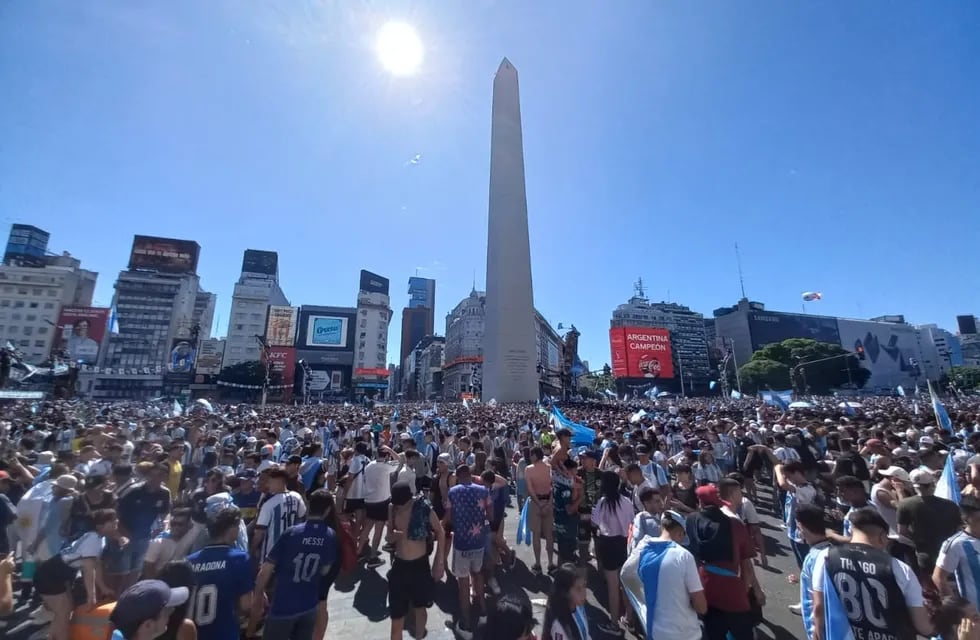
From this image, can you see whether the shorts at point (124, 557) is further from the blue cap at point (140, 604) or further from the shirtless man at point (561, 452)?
the shirtless man at point (561, 452)

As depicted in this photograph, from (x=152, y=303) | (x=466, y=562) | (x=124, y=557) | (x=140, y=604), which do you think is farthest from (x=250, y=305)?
(x=140, y=604)

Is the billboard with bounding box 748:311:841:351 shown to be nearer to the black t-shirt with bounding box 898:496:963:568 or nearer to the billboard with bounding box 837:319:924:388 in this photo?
the billboard with bounding box 837:319:924:388

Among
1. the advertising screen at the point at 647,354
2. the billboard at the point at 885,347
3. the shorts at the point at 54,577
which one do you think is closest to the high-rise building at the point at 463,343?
the advertising screen at the point at 647,354

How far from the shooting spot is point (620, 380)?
67.6 meters

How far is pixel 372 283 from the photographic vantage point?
92.6 metres

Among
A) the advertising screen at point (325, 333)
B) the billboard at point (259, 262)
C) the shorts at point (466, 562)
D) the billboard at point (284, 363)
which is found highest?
the billboard at point (259, 262)

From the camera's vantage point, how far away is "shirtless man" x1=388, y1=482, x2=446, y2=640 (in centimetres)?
349

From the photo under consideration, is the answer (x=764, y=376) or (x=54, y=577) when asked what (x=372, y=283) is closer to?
(x=764, y=376)

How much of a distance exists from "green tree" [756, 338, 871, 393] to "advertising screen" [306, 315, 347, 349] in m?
66.2

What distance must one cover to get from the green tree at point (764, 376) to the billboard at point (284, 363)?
69.6 metres

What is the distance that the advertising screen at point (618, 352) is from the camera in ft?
218

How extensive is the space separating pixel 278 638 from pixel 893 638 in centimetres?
379

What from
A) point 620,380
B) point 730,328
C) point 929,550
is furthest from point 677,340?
point 929,550

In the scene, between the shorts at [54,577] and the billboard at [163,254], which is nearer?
the shorts at [54,577]
